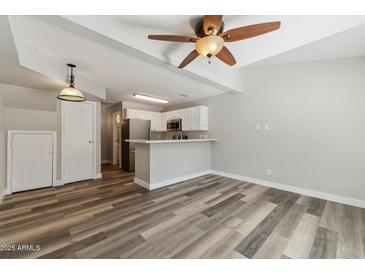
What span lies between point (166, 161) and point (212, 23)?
2.62 meters

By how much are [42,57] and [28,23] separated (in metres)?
0.80

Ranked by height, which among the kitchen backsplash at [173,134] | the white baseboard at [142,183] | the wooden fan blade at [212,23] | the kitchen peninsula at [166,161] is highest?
the wooden fan blade at [212,23]

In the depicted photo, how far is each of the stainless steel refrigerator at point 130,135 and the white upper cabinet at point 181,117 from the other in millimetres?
380

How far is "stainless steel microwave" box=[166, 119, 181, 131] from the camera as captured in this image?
505 cm

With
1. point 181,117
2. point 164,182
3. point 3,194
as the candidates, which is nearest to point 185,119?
point 181,117

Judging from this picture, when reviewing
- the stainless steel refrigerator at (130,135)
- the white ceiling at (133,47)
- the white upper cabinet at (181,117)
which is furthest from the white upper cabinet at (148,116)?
the white ceiling at (133,47)

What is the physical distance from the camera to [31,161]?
9.60 feet

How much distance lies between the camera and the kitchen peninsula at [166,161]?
3.05m

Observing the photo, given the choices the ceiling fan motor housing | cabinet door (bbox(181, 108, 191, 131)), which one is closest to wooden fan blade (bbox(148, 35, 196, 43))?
the ceiling fan motor housing

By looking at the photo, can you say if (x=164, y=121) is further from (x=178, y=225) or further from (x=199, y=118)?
(x=178, y=225)

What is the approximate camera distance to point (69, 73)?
2.69 metres

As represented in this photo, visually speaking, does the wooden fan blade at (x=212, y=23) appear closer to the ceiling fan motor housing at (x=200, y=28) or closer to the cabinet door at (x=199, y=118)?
the ceiling fan motor housing at (x=200, y=28)
